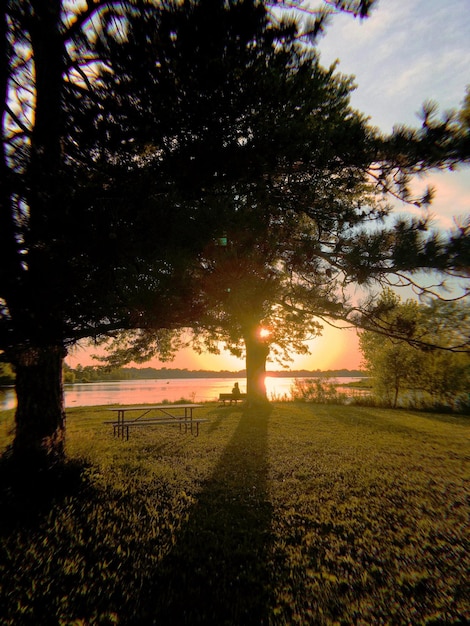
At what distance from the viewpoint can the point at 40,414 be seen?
5246 millimetres

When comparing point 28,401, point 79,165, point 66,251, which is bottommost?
point 28,401

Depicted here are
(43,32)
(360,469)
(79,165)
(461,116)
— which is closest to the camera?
(43,32)

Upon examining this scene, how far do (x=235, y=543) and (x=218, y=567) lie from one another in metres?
0.51

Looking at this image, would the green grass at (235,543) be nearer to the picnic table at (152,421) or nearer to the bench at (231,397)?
the picnic table at (152,421)

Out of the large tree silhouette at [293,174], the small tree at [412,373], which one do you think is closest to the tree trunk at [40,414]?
the large tree silhouette at [293,174]

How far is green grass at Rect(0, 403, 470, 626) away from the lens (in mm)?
2686

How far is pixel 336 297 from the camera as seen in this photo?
7523 mm

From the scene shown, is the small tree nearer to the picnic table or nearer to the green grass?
the picnic table

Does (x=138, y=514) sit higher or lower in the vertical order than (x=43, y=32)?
lower

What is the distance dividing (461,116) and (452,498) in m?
6.27

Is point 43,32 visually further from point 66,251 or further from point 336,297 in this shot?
point 336,297

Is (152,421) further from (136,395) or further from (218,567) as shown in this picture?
(136,395)

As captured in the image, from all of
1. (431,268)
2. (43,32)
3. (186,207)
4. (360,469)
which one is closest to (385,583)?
(360,469)

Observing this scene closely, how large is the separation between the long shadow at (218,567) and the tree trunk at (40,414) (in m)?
2.62
